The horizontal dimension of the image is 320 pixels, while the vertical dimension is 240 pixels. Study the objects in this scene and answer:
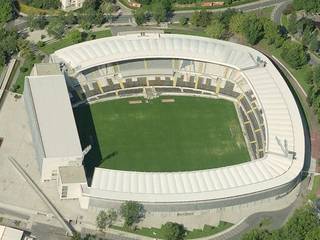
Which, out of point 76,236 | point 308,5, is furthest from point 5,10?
point 308,5

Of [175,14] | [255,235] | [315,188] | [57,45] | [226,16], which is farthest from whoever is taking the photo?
[175,14]

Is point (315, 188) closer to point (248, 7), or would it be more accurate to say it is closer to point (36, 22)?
point (248, 7)

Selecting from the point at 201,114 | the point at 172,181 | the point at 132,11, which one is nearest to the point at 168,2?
the point at 132,11

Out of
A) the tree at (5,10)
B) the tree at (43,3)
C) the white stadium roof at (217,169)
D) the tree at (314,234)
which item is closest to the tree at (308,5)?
the white stadium roof at (217,169)

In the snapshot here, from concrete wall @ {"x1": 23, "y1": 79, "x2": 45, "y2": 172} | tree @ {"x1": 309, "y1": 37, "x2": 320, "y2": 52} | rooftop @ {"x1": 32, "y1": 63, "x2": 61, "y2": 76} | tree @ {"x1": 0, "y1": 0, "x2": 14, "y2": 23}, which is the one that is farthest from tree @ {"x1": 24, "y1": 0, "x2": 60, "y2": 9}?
tree @ {"x1": 309, "y1": 37, "x2": 320, "y2": 52}

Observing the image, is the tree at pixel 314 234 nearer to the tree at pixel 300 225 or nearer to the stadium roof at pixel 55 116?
the tree at pixel 300 225

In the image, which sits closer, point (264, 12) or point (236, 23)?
point (236, 23)

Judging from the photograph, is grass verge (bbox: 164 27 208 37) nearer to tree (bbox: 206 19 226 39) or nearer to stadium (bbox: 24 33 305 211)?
tree (bbox: 206 19 226 39)
